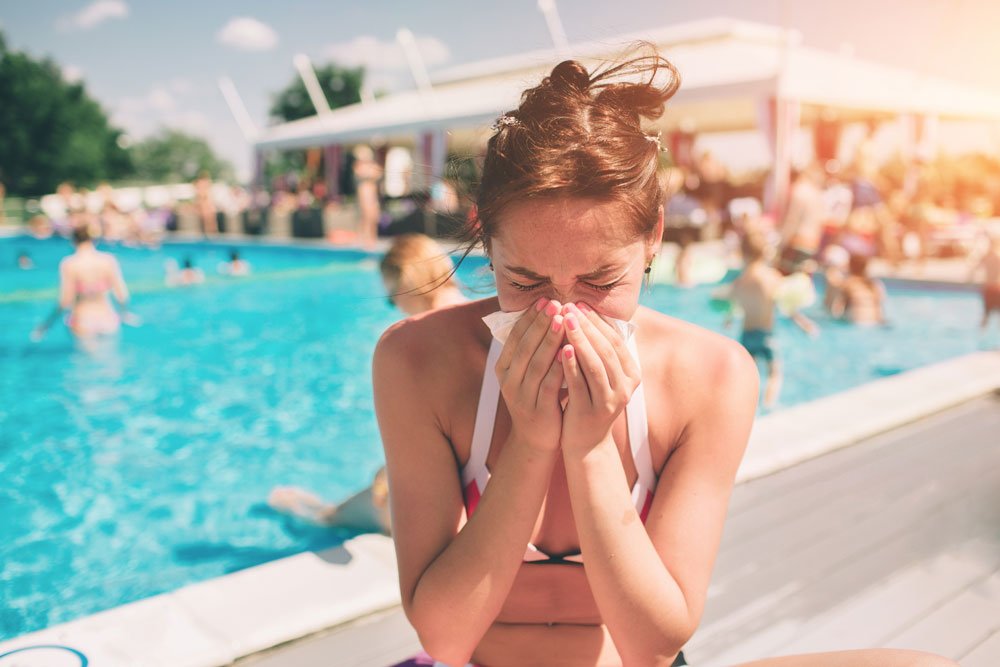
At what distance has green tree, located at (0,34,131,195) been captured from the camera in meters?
50.1

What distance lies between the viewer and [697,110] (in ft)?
73.2

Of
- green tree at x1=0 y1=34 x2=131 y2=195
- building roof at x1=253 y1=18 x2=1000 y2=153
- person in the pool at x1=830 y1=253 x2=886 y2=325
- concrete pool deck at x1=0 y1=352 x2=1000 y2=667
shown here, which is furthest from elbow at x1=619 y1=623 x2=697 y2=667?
green tree at x1=0 y1=34 x2=131 y2=195

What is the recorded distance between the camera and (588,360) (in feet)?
3.90

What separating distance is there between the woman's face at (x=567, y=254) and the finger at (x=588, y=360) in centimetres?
13

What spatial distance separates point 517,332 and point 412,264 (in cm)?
273

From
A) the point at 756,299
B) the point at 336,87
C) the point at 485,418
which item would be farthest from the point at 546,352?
the point at 336,87

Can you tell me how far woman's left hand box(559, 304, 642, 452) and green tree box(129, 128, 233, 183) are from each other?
108942 millimetres

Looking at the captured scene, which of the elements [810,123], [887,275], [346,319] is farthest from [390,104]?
[887,275]

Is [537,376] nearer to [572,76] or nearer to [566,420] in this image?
[566,420]

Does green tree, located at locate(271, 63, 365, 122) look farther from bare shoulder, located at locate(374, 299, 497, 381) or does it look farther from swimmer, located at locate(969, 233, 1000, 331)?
bare shoulder, located at locate(374, 299, 497, 381)

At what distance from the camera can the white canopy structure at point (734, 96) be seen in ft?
49.6

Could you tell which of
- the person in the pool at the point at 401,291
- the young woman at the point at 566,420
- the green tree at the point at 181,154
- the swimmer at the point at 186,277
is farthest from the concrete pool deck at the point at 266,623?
the green tree at the point at 181,154

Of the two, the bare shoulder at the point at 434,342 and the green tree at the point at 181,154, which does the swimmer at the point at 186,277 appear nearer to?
the bare shoulder at the point at 434,342

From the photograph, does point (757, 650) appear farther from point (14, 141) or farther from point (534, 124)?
point (14, 141)
